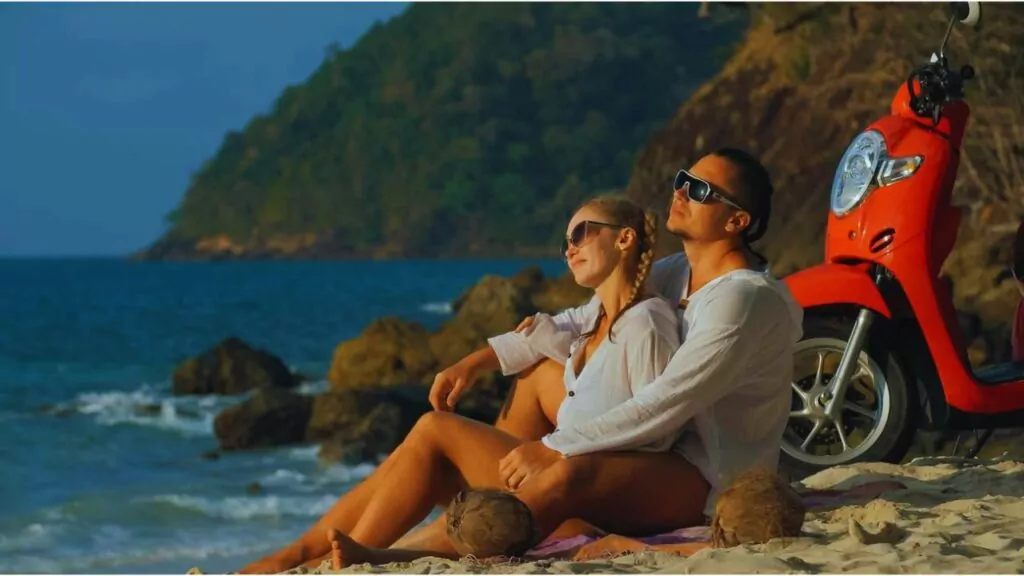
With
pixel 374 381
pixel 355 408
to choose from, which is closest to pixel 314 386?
pixel 374 381

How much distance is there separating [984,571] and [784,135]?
1999 centimetres

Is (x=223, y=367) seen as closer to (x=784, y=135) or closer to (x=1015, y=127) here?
(x=784, y=135)

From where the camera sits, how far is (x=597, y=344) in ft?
12.4

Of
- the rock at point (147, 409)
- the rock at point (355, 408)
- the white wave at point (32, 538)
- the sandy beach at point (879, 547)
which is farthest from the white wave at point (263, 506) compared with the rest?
the sandy beach at point (879, 547)

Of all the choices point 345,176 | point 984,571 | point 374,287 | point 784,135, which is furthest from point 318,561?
point 345,176

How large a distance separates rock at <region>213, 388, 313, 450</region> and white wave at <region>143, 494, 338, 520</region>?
85 centimetres

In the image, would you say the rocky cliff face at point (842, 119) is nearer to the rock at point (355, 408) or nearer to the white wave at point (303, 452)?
the rock at point (355, 408)

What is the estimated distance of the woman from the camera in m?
3.64

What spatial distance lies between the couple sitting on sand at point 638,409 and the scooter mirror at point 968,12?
1.68 meters

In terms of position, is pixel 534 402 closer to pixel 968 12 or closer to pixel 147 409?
pixel 968 12

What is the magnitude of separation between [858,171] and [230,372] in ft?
51.3

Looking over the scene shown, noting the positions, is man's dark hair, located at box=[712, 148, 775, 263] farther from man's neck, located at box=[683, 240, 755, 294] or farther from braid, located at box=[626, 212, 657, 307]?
braid, located at box=[626, 212, 657, 307]

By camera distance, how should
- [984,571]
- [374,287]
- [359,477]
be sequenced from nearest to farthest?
[984,571] → [359,477] → [374,287]

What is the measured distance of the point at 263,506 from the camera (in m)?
Answer: 14.0
